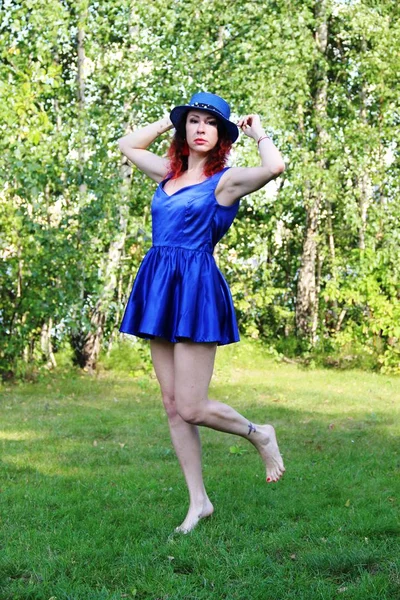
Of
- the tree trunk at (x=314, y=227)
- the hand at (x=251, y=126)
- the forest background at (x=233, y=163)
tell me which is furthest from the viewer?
the tree trunk at (x=314, y=227)

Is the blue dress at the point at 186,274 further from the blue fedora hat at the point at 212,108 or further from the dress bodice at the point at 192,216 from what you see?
the blue fedora hat at the point at 212,108

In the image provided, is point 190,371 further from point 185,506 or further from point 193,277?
point 185,506

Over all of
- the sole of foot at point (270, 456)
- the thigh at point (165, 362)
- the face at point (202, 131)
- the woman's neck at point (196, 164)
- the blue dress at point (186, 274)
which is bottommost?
the sole of foot at point (270, 456)

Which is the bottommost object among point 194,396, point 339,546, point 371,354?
point 371,354

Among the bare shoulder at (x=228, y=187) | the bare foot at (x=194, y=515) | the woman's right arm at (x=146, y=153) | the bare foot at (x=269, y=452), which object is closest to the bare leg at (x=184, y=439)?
the bare foot at (x=194, y=515)

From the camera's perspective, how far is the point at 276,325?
12.4 meters

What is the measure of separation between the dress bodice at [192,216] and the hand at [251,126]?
21 cm

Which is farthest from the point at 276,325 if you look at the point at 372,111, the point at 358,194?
the point at 372,111

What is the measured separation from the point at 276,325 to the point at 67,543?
8.94 meters

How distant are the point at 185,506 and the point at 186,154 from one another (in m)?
1.77

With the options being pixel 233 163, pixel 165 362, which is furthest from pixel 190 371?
pixel 233 163

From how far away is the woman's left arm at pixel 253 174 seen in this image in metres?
3.65

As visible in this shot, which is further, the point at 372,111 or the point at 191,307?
the point at 372,111

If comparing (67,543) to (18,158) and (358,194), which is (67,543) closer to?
(18,158)
